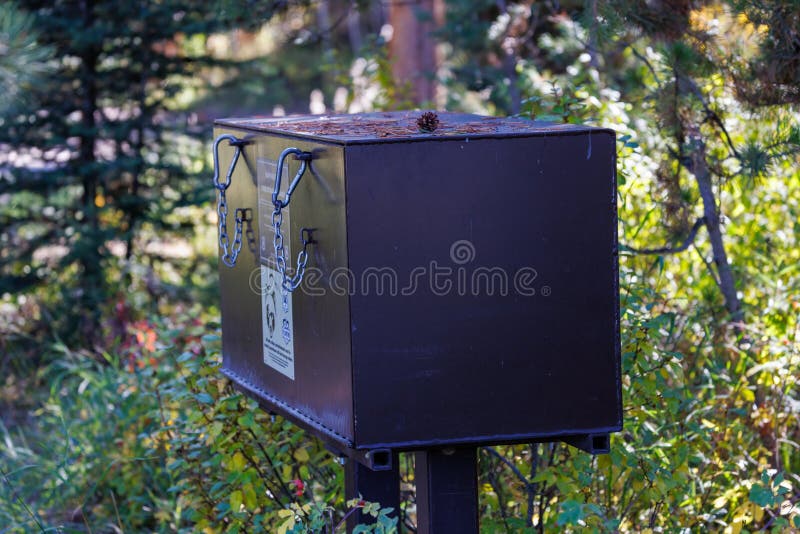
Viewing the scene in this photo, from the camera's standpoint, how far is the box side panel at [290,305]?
2410mm

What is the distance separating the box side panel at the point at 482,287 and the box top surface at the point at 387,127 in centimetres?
3

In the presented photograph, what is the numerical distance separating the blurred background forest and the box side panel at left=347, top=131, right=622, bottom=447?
0.36 metres

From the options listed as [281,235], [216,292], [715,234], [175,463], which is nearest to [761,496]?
[281,235]

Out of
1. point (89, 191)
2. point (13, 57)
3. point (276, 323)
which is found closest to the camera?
point (276, 323)

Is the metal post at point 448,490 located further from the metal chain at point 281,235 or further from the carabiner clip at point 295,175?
the carabiner clip at point 295,175

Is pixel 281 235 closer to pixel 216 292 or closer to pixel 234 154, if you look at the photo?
pixel 234 154

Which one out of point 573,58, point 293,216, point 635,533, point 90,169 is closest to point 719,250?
point 635,533

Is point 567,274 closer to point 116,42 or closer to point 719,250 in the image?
point 719,250

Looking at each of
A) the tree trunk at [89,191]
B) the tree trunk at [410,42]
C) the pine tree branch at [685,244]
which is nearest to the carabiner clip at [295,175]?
the pine tree branch at [685,244]

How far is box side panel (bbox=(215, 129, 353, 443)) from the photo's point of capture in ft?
7.91

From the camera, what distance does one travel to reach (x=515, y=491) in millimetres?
3295

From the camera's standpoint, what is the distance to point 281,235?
269 cm

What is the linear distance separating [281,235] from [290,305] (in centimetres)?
20

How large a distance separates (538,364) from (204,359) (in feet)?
5.33
